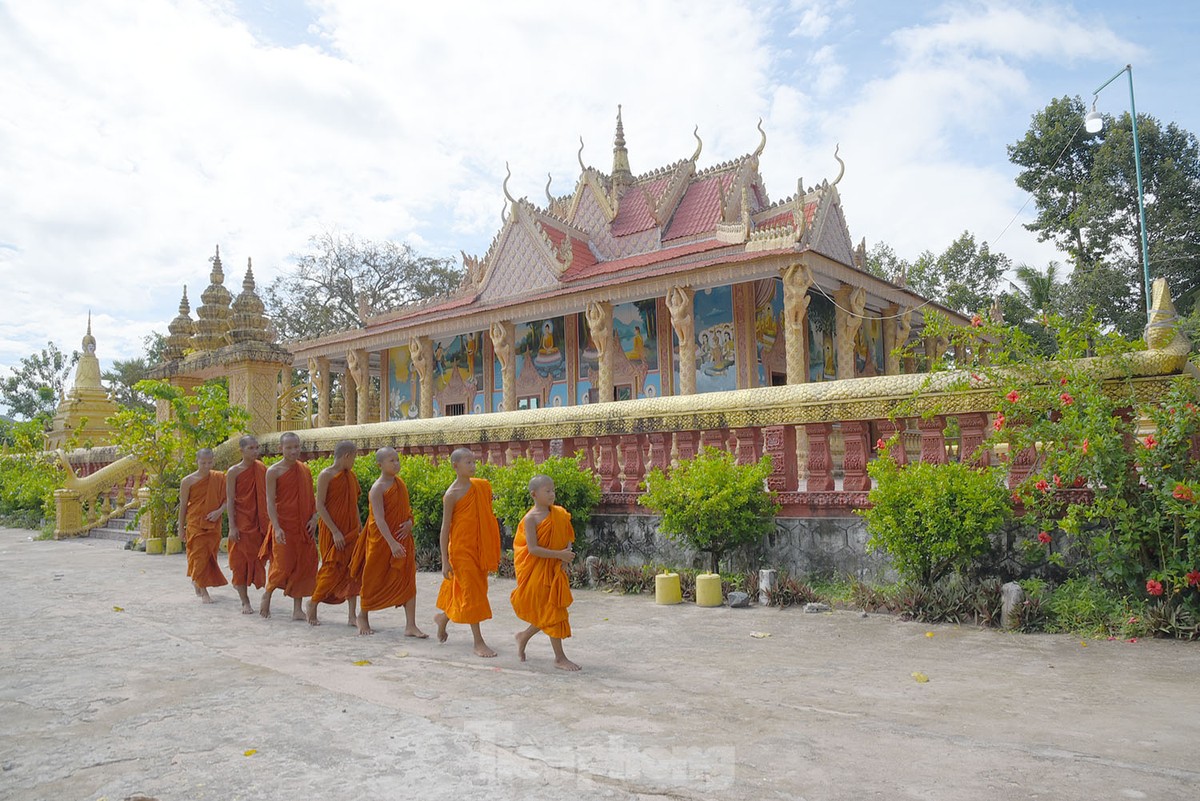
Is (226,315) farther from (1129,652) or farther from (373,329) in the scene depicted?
(1129,652)

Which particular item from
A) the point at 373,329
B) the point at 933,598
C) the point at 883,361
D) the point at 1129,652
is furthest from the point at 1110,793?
the point at 373,329

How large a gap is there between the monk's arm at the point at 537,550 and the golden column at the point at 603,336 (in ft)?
34.8

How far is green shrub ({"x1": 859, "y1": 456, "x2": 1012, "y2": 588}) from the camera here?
17.8 feet

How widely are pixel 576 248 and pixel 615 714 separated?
16.4 metres

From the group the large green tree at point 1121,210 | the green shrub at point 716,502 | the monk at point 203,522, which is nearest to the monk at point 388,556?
the green shrub at point 716,502

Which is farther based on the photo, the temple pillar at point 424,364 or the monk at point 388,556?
the temple pillar at point 424,364

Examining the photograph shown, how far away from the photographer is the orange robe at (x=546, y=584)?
480cm

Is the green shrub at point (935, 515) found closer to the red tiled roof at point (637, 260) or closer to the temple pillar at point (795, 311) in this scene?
the temple pillar at point (795, 311)

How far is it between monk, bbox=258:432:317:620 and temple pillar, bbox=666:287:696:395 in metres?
8.20

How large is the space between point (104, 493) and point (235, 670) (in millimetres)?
13990

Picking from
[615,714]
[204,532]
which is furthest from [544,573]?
[204,532]

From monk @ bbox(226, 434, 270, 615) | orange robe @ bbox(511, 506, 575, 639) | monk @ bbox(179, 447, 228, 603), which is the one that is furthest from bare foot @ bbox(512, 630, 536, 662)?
monk @ bbox(179, 447, 228, 603)

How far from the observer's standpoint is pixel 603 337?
15.7 meters

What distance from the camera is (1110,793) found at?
2719 mm
